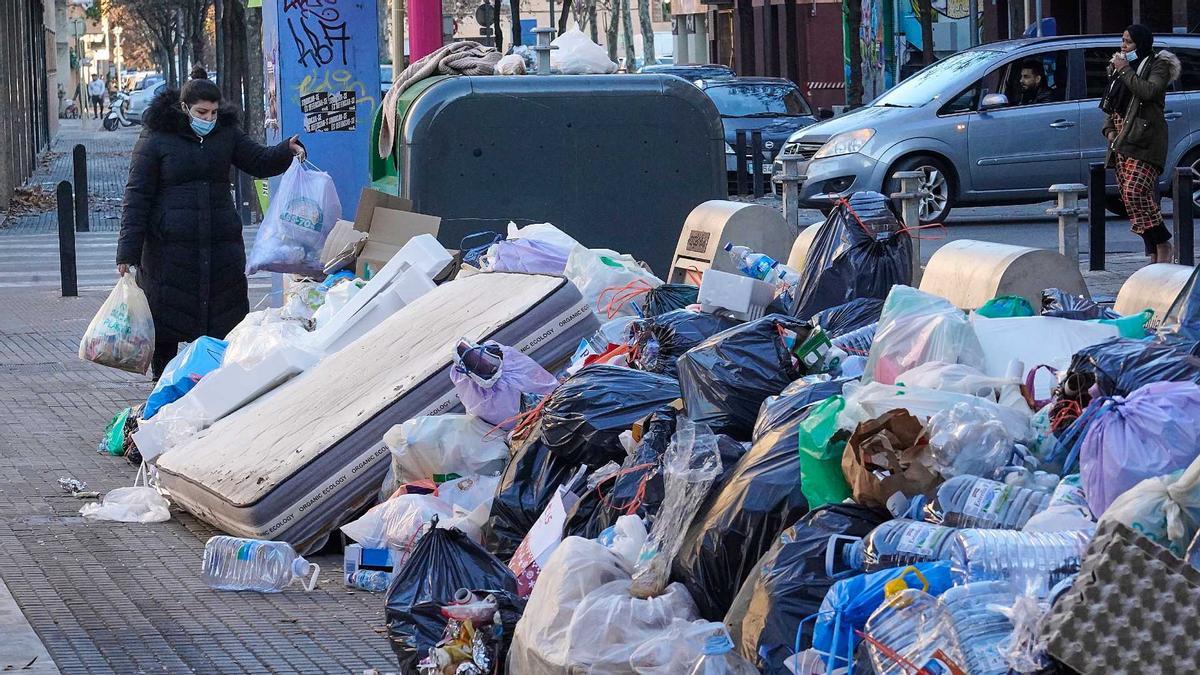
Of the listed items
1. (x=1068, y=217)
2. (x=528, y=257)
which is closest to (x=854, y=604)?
(x=528, y=257)

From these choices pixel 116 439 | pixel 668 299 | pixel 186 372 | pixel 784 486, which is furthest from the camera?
pixel 116 439

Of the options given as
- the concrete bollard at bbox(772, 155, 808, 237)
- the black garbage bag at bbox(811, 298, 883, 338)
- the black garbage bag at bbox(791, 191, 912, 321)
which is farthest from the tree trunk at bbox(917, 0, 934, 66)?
the black garbage bag at bbox(811, 298, 883, 338)

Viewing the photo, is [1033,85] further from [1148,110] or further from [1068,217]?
[1068,217]

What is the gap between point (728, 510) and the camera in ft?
Result: 13.1

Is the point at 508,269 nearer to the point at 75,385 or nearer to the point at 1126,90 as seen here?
the point at 75,385

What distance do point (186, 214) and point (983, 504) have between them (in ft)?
17.2

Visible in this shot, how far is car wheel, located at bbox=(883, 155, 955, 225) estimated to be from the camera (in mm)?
15594

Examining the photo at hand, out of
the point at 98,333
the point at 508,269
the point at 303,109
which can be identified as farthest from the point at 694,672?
the point at 303,109

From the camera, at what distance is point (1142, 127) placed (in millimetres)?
11688

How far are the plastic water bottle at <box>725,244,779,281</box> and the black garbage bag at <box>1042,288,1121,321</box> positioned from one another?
131 centimetres

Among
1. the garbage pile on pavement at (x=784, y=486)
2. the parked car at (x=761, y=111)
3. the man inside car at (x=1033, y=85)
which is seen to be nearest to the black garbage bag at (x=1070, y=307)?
the garbage pile on pavement at (x=784, y=486)

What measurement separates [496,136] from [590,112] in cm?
51

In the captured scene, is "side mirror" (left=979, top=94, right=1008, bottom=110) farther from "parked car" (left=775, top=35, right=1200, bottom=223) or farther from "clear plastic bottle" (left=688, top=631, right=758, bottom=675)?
"clear plastic bottle" (left=688, top=631, right=758, bottom=675)

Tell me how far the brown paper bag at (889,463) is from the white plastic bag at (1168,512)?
22.9 inches
